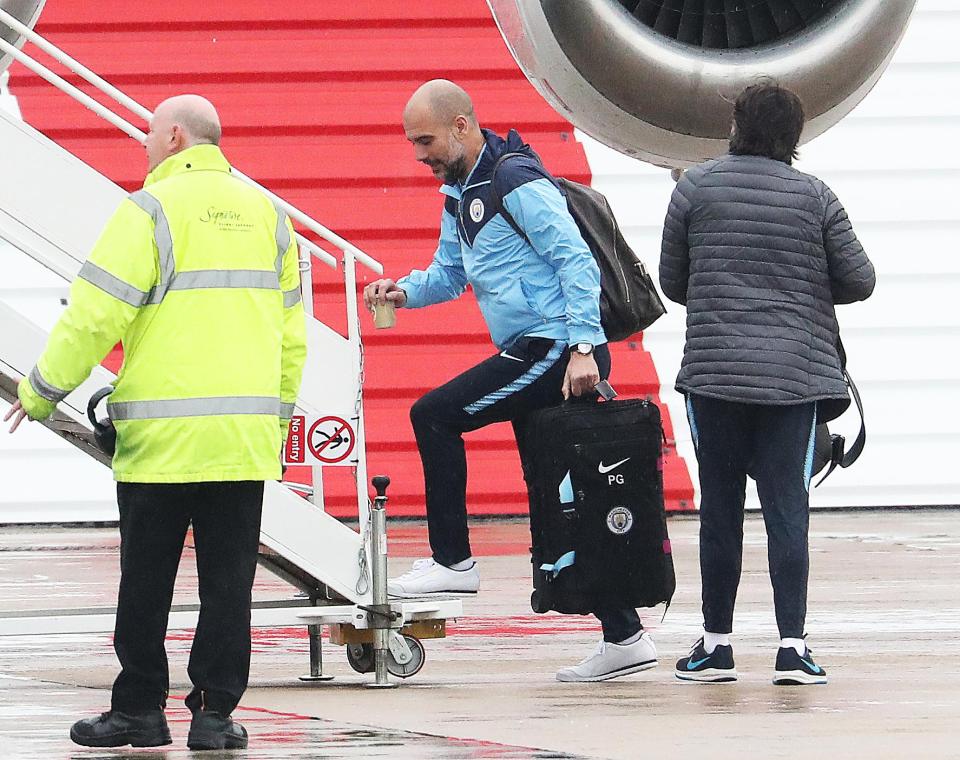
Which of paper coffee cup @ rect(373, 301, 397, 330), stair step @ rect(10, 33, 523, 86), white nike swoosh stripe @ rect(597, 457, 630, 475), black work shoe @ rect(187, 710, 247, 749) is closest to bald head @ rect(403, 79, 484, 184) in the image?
paper coffee cup @ rect(373, 301, 397, 330)

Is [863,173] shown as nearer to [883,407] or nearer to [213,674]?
Result: [883,407]

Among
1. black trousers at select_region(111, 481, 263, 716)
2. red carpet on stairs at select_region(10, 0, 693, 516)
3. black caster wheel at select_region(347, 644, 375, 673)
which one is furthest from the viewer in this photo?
red carpet on stairs at select_region(10, 0, 693, 516)

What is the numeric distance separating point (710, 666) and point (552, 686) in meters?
0.41

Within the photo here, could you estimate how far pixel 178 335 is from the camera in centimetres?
413

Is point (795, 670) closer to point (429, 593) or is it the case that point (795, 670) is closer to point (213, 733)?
point (429, 593)

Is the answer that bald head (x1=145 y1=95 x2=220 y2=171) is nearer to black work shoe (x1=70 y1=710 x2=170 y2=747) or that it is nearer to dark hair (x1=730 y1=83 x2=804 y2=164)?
black work shoe (x1=70 y1=710 x2=170 y2=747)

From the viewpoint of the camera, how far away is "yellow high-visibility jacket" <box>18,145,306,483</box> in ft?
13.4

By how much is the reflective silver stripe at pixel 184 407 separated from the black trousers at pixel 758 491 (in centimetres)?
143

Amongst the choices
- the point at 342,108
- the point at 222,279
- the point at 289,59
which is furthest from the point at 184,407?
the point at 289,59

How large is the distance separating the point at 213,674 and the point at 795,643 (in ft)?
5.22

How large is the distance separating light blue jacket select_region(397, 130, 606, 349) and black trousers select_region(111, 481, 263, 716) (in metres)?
1.20

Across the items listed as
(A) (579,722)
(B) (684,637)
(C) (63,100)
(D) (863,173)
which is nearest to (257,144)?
(C) (63,100)

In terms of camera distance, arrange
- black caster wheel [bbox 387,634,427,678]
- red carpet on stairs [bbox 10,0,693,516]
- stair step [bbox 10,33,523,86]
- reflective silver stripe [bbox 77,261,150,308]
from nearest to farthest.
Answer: reflective silver stripe [bbox 77,261,150,308] < black caster wheel [bbox 387,634,427,678] < red carpet on stairs [bbox 10,0,693,516] < stair step [bbox 10,33,523,86]

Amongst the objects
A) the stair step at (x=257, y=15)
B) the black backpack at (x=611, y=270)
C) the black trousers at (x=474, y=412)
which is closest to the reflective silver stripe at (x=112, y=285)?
the black trousers at (x=474, y=412)
